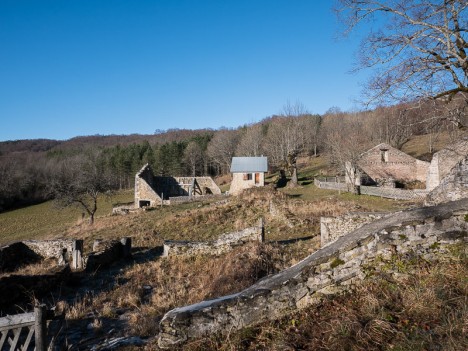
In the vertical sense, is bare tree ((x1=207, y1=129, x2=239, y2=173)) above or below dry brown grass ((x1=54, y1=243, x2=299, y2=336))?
above

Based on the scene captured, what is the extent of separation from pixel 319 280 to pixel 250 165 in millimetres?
38088

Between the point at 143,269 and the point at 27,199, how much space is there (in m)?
60.7

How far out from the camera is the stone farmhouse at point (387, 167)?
35344 mm

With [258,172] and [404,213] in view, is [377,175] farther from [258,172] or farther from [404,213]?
[404,213]

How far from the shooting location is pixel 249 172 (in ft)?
137

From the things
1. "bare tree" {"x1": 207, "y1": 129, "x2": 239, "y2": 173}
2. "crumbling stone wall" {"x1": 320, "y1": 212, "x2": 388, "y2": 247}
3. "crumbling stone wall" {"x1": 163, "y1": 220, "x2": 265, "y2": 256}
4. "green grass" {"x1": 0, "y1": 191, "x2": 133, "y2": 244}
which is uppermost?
"bare tree" {"x1": 207, "y1": 129, "x2": 239, "y2": 173}

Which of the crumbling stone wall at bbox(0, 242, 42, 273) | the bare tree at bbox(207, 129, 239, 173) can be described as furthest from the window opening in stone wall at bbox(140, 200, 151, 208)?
the bare tree at bbox(207, 129, 239, 173)

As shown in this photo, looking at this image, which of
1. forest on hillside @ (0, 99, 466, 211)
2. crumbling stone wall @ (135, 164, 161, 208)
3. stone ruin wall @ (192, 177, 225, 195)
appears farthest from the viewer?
forest on hillside @ (0, 99, 466, 211)

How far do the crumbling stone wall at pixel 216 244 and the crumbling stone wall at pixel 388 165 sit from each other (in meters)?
26.8

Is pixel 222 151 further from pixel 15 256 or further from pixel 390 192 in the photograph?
pixel 15 256

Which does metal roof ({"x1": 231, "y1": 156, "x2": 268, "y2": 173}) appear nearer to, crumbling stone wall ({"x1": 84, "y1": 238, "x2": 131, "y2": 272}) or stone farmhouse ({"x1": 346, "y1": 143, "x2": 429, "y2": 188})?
stone farmhouse ({"x1": 346, "y1": 143, "x2": 429, "y2": 188})

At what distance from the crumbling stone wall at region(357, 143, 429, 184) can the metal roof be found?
1233cm

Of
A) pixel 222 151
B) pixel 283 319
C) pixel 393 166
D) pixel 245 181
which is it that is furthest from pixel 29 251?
pixel 222 151

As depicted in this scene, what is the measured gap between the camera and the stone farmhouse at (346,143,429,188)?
35.3 meters
